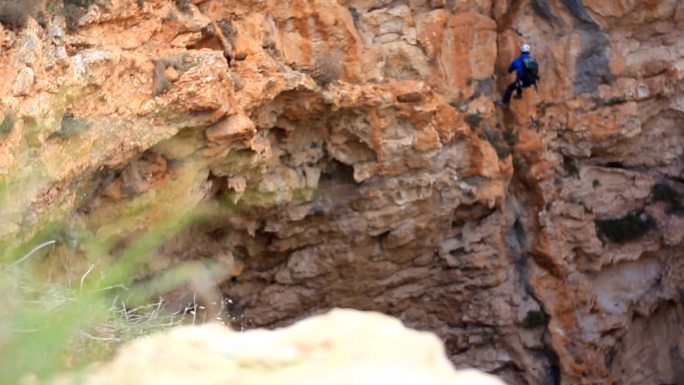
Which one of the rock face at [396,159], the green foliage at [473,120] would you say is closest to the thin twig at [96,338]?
the rock face at [396,159]

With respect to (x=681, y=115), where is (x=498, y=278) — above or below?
below

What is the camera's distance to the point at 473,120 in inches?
388

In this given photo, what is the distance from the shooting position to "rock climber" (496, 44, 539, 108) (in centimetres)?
985

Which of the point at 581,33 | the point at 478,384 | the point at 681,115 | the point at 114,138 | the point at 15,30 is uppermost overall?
the point at 478,384

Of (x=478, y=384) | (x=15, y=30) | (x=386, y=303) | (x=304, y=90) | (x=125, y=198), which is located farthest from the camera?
(x=386, y=303)

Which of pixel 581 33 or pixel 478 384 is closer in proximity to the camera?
pixel 478 384

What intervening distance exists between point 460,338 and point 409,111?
11.9ft

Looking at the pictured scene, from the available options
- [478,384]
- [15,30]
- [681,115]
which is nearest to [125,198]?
[15,30]

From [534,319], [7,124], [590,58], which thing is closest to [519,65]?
[590,58]

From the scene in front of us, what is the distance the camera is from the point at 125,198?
249 inches

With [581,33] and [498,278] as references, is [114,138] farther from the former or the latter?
[581,33]

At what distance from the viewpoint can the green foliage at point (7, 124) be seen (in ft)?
14.6

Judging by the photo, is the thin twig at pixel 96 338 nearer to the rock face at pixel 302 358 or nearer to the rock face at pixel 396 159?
the rock face at pixel 302 358

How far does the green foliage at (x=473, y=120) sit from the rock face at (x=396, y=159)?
39 millimetres
